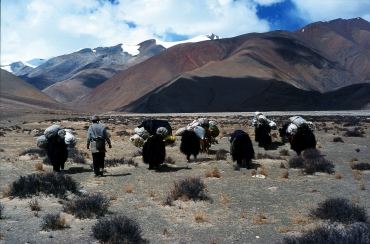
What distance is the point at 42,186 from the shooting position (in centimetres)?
1028

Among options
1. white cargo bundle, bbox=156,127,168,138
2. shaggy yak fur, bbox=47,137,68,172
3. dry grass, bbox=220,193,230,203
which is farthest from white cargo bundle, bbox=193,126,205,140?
dry grass, bbox=220,193,230,203

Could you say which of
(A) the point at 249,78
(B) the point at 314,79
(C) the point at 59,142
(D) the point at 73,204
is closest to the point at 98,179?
(C) the point at 59,142

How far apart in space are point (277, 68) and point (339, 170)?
126003 mm

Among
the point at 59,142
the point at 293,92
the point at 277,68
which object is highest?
the point at 277,68

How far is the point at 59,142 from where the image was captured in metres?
13.6

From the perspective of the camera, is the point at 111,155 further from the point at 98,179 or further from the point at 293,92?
the point at 293,92

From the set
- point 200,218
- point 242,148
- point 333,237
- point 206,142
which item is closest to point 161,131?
point 242,148

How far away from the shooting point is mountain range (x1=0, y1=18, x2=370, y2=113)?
105m

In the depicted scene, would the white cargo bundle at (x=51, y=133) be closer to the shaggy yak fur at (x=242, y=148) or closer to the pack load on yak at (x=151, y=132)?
the pack load on yak at (x=151, y=132)

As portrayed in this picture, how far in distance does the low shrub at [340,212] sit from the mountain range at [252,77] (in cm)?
8828

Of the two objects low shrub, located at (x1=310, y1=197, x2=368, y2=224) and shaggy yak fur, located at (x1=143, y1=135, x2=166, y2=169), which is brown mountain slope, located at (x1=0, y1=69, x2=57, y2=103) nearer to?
shaggy yak fur, located at (x1=143, y1=135, x2=166, y2=169)

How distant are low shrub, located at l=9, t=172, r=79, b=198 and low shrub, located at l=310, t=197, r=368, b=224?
6013 millimetres

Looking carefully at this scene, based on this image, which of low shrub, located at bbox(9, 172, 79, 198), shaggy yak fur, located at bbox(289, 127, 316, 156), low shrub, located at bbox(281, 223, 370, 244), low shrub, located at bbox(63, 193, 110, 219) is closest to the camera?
low shrub, located at bbox(281, 223, 370, 244)

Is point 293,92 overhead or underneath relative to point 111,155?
overhead
